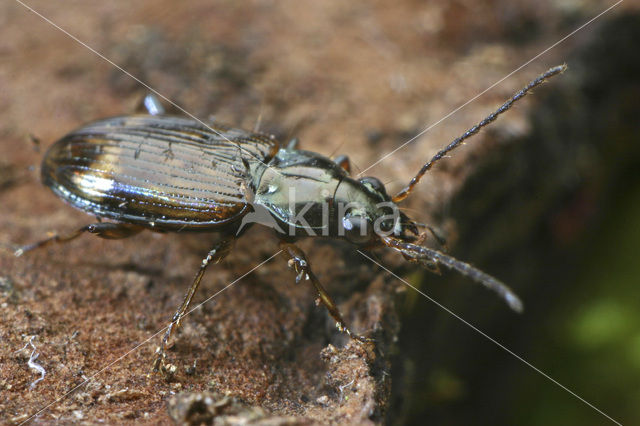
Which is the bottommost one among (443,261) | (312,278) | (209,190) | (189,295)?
(189,295)

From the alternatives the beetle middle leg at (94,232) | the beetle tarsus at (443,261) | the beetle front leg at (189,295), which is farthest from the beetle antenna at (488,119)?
the beetle middle leg at (94,232)

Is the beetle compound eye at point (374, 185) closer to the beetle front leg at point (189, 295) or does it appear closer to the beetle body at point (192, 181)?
the beetle body at point (192, 181)

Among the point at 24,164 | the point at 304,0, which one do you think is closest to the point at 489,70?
the point at 304,0

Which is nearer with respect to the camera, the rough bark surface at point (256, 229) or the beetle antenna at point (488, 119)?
the rough bark surface at point (256, 229)

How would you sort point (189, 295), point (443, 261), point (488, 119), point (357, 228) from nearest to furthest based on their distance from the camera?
1. point (443, 261)
2. point (488, 119)
3. point (189, 295)
4. point (357, 228)

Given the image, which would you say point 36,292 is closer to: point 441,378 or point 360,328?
point 360,328

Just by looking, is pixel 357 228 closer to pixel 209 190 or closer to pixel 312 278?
pixel 312 278

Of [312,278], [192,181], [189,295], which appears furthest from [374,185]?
[189,295]

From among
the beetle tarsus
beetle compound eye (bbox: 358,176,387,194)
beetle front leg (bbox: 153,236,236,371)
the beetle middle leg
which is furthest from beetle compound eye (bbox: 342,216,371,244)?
the beetle middle leg
